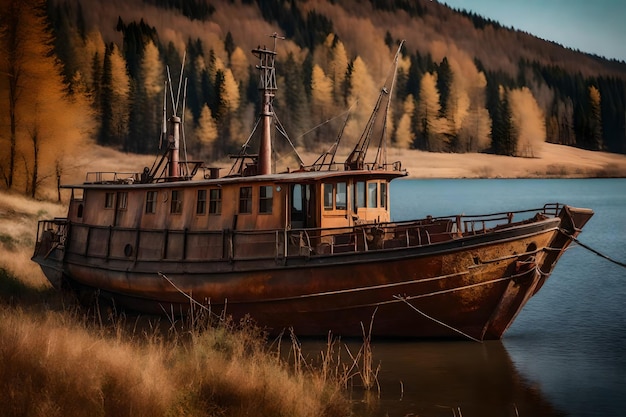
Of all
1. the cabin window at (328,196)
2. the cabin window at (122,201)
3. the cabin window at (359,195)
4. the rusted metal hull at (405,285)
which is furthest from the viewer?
the cabin window at (122,201)

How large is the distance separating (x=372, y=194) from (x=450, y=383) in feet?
19.2

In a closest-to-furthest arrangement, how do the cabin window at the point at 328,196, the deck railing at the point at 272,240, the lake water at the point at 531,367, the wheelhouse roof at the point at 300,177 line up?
the lake water at the point at 531,367 → the deck railing at the point at 272,240 → the wheelhouse roof at the point at 300,177 → the cabin window at the point at 328,196

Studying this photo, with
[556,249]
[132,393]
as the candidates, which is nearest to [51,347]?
[132,393]

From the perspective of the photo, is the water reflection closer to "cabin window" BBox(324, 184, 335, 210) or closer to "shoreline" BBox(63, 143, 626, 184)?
"cabin window" BBox(324, 184, 335, 210)

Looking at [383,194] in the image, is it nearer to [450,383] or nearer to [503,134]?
[450,383]

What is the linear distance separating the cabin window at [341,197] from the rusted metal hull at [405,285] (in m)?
2.10

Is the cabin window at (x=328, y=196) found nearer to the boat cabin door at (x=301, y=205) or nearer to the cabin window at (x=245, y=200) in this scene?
the boat cabin door at (x=301, y=205)

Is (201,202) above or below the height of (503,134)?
below

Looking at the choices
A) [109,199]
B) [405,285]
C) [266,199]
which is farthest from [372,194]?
[109,199]

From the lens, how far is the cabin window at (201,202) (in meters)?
18.2

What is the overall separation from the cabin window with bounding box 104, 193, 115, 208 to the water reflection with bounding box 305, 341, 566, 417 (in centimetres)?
826

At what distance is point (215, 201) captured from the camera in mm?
17906

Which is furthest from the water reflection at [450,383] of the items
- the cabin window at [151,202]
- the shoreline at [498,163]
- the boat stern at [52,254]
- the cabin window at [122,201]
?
the shoreline at [498,163]

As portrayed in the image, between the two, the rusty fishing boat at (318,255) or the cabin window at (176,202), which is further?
the cabin window at (176,202)
